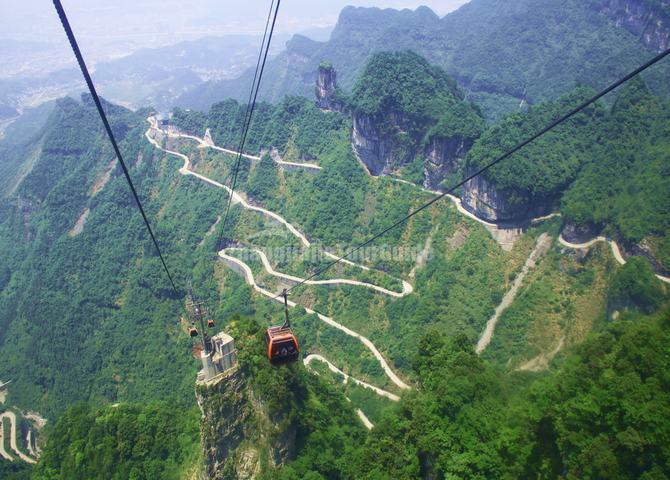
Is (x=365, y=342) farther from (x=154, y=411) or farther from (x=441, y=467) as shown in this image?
(x=441, y=467)

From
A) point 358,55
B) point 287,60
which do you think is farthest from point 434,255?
point 287,60

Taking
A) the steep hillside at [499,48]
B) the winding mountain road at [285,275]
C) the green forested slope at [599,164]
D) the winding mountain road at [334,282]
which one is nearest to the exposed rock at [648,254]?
the green forested slope at [599,164]

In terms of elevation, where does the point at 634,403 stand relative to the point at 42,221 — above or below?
above

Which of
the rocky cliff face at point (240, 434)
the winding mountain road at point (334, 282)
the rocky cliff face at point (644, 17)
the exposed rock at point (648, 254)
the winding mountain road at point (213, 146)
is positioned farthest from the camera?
the rocky cliff face at point (644, 17)

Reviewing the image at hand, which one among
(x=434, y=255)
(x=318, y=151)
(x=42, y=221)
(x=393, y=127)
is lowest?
(x=42, y=221)

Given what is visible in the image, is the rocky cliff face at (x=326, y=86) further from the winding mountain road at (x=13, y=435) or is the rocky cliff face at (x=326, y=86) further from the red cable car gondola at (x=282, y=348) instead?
the red cable car gondola at (x=282, y=348)

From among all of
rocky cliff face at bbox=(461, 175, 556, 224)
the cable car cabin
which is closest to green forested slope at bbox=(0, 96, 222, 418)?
the cable car cabin

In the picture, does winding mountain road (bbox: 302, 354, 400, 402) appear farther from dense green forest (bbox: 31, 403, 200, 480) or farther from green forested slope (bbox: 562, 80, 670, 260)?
green forested slope (bbox: 562, 80, 670, 260)

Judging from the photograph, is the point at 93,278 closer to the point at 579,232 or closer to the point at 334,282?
the point at 334,282
